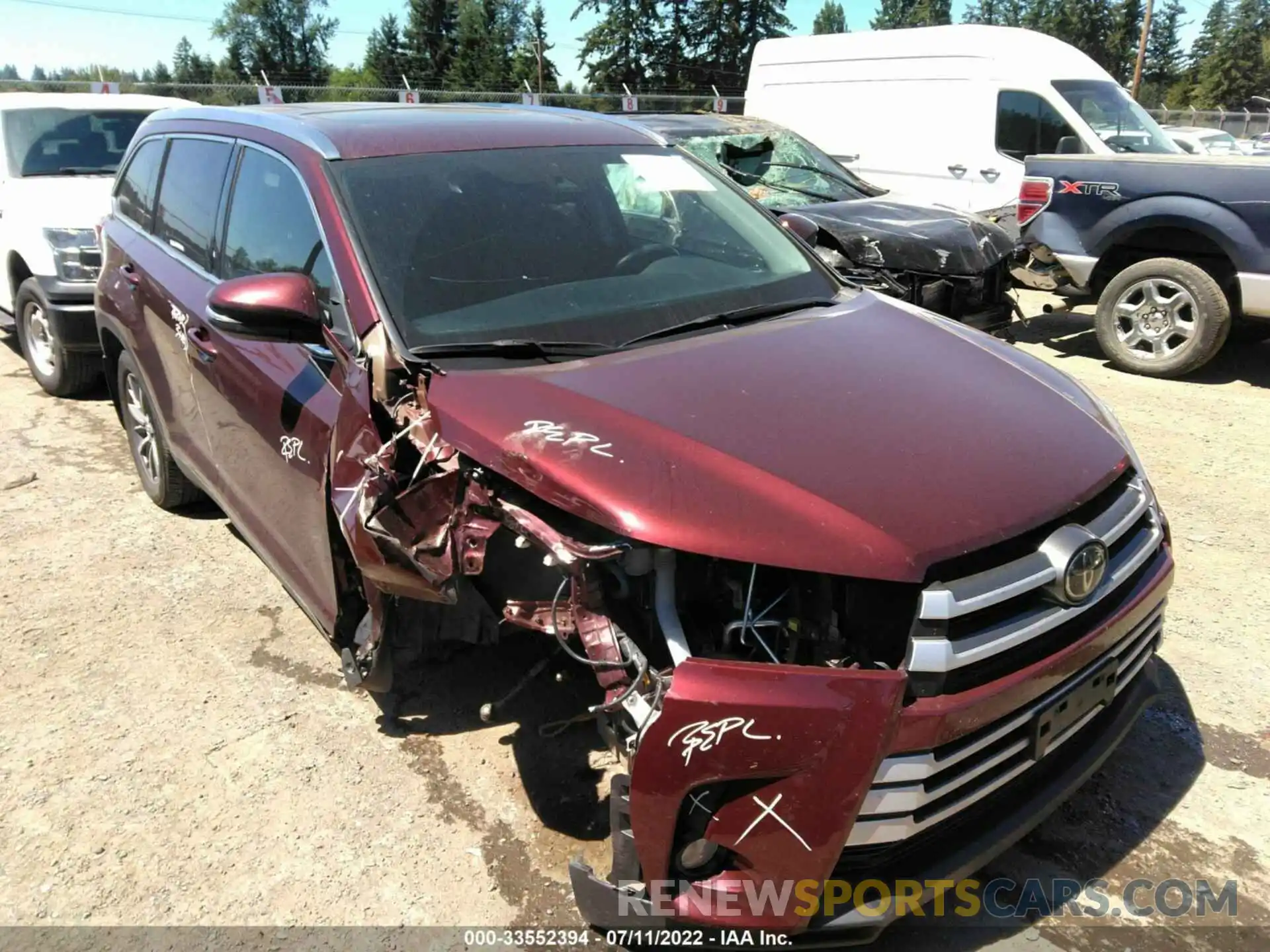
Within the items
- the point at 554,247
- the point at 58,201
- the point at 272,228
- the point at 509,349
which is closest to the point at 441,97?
→ the point at 58,201

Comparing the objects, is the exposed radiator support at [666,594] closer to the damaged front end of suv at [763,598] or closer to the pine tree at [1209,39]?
the damaged front end of suv at [763,598]

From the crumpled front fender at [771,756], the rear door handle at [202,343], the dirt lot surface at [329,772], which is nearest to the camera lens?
the crumpled front fender at [771,756]

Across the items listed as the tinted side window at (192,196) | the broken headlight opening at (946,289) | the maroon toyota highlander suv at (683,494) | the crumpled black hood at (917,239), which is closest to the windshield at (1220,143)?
the crumpled black hood at (917,239)

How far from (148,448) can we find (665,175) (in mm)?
2946

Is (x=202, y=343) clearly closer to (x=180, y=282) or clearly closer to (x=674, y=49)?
(x=180, y=282)

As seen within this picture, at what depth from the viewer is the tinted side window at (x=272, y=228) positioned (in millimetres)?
3023

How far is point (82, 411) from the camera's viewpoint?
6.38 m

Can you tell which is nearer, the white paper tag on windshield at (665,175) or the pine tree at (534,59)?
the white paper tag on windshield at (665,175)

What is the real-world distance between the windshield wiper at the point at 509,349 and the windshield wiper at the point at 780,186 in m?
5.82

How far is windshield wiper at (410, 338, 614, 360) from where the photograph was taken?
266cm

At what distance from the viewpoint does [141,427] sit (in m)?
4.82

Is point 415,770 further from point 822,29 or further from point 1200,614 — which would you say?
point 822,29

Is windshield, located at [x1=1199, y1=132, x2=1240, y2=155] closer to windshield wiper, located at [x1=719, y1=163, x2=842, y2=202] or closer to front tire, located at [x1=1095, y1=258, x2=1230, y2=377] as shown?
front tire, located at [x1=1095, y1=258, x2=1230, y2=377]

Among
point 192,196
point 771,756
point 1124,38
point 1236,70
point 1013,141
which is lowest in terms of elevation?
point 771,756
